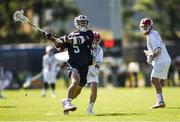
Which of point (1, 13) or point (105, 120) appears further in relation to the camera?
point (1, 13)

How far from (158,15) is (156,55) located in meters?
54.1

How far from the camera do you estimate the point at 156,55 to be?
63.2 feet

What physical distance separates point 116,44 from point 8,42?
2302cm

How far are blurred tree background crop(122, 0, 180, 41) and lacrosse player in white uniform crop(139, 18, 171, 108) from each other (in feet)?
164

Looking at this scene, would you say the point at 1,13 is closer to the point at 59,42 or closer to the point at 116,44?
the point at 116,44

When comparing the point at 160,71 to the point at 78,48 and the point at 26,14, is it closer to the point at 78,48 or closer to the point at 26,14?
the point at 78,48

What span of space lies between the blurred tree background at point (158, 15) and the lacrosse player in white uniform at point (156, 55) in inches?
1969

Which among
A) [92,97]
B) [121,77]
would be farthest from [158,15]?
[92,97]

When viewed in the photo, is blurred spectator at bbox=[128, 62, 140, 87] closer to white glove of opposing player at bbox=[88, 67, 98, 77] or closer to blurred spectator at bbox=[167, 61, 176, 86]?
blurred spectator at bbox=[167, 61, 176, 86]

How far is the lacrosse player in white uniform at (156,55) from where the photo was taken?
19125 millimetres

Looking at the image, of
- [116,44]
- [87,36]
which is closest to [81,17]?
[87,36]

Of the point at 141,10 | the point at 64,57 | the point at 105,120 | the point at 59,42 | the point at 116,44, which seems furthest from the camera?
the point at 141,10

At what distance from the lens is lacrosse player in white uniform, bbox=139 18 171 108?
19.1 m

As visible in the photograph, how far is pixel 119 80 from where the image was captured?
4338 cm
